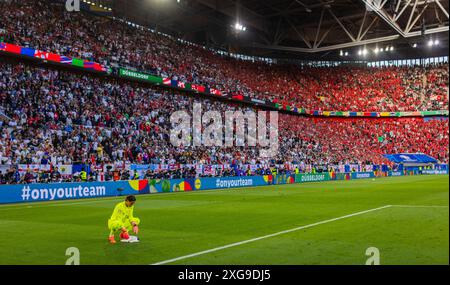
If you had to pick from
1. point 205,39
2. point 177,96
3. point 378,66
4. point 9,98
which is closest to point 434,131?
point 378,66

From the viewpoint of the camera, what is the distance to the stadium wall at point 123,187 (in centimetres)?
2520

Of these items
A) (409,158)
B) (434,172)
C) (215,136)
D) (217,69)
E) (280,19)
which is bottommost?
(434,172)

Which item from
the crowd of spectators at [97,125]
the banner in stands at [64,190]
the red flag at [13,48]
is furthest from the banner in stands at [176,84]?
the banner in stands at [64,190]

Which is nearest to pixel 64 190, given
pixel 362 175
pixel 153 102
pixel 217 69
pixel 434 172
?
pixel 153 102

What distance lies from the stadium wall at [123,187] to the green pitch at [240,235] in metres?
2.93

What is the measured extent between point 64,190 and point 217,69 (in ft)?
111

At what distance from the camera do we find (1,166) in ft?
85.9

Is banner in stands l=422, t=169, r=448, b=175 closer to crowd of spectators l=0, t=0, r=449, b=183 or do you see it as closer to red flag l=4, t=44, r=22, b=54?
crowd of spectators l=0, t=0, r=449, b=183

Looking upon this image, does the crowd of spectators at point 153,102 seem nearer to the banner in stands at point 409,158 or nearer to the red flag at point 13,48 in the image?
the red flag at point 13,48

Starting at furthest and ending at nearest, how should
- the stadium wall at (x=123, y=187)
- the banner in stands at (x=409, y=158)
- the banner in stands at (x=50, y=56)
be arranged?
1. the banner in stands at (x=409, y=158)
2. the banner in stands at (x=50, y=56)
3. the stadium wall at (x=123, y=187)

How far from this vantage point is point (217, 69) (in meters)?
57.9

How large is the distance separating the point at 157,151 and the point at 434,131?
50283 millimetres

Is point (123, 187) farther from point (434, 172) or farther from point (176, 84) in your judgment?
point (434, 172)
